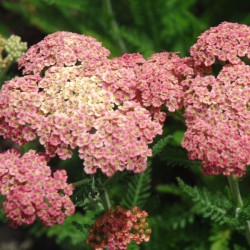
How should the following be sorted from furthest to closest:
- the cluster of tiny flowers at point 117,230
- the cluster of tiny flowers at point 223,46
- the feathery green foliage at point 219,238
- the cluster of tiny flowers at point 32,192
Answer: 1. the feathery green foliage at point 219,238
2. the cluster of tiny flowers at point 223,46
3. the cluster of tiny flowers at point 117,230
4. the cluster of tiny flowers at point 32,192

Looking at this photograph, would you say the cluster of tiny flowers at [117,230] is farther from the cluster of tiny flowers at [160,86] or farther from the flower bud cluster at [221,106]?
the cluster of tiny flowers at [160,86]

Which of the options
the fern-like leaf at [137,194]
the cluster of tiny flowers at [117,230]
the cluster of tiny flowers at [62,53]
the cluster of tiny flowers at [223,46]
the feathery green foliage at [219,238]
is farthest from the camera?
the feathery green foliage at [219,238]

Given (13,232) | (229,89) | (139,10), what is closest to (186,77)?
(229,89)

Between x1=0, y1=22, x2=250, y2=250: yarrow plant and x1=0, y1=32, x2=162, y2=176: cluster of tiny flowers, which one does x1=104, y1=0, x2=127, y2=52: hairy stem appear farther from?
x1=0, y1=32, x2=162, y2=176: cluster of tiny flowers

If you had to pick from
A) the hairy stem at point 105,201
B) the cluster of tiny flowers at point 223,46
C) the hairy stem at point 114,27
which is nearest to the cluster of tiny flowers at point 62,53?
the cluster of tiny flowers at point 223,46

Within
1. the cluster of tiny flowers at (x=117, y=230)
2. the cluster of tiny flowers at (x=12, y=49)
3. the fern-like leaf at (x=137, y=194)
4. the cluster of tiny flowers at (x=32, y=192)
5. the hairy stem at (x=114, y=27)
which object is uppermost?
the hairy stem at (x=114, y=27)

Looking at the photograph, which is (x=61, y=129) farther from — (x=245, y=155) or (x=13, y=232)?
(x=13, y=232)
